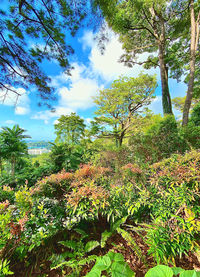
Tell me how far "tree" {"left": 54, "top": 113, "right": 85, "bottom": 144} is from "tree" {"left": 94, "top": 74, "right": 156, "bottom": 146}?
2.23 meters

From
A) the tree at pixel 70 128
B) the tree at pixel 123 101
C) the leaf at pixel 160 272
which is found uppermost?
the tree at pixel 123 101

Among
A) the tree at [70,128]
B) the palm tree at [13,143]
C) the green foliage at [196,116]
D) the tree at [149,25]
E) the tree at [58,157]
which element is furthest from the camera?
the tree at [70,128]

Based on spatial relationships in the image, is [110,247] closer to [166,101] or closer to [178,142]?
[178,142]

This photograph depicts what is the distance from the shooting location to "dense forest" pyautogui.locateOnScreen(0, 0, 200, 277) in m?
1.11

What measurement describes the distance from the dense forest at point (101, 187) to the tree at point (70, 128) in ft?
18.7

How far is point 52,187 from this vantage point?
81.0 inches

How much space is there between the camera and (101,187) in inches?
59.6

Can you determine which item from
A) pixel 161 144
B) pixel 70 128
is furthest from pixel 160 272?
pixel 70 128

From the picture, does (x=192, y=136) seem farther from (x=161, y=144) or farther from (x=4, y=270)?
(x=4, y=270)

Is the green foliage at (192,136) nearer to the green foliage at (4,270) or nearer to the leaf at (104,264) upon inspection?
the leaf at (104,264)

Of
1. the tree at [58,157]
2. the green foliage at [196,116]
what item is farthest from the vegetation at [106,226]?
the green foliage at [196,116]

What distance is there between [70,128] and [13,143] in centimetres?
687

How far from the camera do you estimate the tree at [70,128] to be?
10492mm

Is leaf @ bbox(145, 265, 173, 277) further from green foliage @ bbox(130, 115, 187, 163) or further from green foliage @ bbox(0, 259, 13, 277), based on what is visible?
green foliage @ bbox(130, 115, 187, 163)
